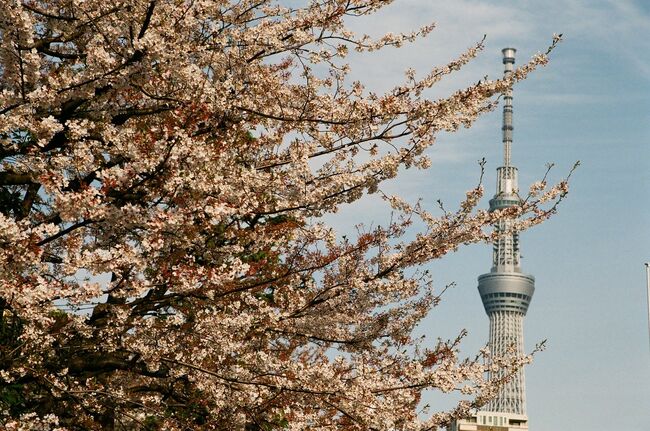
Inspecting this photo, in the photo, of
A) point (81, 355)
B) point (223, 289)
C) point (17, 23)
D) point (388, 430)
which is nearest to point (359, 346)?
point (388, 430)

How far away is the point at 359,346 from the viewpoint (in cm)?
1180

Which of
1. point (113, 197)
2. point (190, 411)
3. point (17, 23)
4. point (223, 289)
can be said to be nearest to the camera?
point (17, 23)

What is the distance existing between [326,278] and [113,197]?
11.7ft

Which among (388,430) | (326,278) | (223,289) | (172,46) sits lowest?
(388,430)

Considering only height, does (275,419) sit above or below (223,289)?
below

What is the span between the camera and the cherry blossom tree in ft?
27.6

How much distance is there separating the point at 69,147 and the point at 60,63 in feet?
5.51

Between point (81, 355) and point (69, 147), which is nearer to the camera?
point (69, 147)

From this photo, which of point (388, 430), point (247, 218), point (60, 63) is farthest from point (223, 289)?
point (60, 63)

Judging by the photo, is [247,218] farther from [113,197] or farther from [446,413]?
[446,413]

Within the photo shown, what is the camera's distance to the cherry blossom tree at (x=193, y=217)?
27.6 feet

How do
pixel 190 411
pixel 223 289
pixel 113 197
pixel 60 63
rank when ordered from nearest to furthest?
pixel 113 197 → pixel 223 289 → pixel 60 63 → pixel 190 411

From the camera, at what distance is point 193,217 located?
8.84 meters

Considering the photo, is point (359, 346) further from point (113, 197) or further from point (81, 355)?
point (113, 197)
